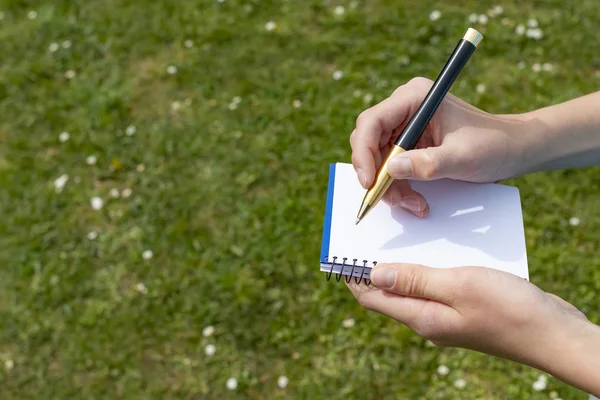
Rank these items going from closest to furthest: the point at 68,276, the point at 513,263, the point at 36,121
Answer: the point at 513,263 → the point at 68,276 → the point at 36,121

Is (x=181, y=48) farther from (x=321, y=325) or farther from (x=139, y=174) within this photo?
(x=321, y=325)

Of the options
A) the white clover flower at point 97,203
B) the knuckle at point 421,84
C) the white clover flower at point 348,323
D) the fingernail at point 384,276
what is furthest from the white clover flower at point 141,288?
the knuckle at point 421,84

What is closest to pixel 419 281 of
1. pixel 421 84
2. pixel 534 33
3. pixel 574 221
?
pixel 421 84

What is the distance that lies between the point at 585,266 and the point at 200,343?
1934mm

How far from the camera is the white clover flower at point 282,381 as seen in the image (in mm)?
2600

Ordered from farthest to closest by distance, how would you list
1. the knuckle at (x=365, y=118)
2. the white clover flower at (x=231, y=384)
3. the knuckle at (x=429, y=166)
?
the white clover flower at (x=231, y=384), the knuckle at (x=365, y=118), the knuckle at (x=429, y=166)

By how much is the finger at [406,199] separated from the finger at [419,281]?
24 centimetres

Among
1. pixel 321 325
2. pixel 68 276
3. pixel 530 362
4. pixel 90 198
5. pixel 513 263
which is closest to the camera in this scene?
pixel 530 362

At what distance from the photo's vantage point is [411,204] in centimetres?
173

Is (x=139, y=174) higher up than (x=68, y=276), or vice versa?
(x=139, y=174)

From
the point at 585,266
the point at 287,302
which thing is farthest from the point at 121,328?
the point at 585,266

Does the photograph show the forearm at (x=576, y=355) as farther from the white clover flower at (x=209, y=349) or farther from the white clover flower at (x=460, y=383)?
the white clover flower at (x=209, y=349)

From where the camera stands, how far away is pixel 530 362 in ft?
4.68

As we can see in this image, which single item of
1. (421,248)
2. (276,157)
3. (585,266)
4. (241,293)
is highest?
(421,248)
